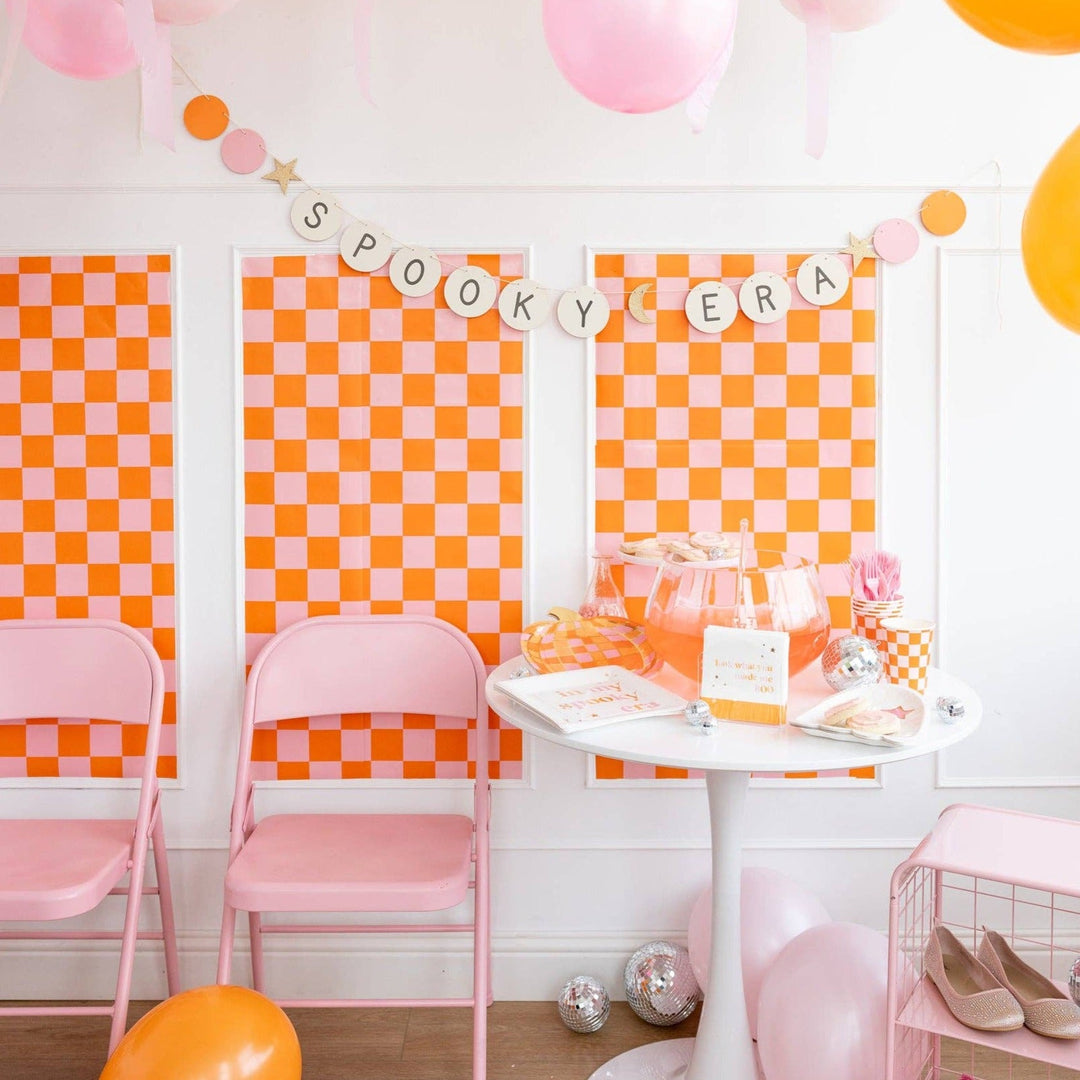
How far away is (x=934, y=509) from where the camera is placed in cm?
222

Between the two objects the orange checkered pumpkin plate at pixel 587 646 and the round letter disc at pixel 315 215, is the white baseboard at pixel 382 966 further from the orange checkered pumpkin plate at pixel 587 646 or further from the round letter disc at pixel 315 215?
the round letter disc at pixel 315 215

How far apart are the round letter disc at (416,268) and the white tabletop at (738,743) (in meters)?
1.03

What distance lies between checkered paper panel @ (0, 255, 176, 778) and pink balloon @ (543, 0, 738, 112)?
126 centimetres

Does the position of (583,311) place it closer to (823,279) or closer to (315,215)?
(823,279)

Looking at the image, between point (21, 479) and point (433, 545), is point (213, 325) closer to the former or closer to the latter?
point (21, 479)

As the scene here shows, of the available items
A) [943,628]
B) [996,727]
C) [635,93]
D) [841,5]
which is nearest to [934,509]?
[943,628]

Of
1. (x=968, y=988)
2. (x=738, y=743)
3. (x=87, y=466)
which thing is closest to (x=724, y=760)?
(x=738, y=743)


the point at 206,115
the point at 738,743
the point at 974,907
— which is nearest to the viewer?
the point at 738,743

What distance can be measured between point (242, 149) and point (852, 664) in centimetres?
176

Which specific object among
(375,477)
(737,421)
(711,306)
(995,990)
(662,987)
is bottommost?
(662,987)

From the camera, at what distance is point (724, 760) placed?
1.41m

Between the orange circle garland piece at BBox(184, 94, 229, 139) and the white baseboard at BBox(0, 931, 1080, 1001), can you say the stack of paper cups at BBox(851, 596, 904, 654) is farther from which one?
the orange circle garland piece at BBox(184, 94, 229, 139)

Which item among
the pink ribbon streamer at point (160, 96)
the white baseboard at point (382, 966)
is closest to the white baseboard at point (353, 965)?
the white baseboard at point (382, 966)

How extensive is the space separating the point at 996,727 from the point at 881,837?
0.39m
